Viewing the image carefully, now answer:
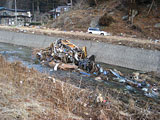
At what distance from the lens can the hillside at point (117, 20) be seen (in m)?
23.3

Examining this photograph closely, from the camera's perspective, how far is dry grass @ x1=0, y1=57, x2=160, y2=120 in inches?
145

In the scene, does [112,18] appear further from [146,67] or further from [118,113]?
[118,113]

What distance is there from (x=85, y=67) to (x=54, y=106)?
6607 millimetres

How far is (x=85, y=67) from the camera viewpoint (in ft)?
35.3

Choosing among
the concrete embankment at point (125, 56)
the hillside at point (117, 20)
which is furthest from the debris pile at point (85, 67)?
the hillside at point (117, 20)

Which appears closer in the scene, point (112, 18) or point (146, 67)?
point (146, 67)

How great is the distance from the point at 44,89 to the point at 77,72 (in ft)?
16.1

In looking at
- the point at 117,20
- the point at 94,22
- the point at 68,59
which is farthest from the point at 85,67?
the point at 94,22

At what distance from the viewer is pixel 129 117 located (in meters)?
4.18

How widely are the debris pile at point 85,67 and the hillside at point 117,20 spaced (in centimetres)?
1325

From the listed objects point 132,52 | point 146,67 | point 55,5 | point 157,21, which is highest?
point 55,5

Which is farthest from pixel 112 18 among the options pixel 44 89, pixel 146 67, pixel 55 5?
pixel 55 5

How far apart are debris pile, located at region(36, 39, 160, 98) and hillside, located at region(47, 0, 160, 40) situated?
13252 mm

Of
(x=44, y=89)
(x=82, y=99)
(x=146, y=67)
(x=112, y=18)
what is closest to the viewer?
(x=82, y=99)
